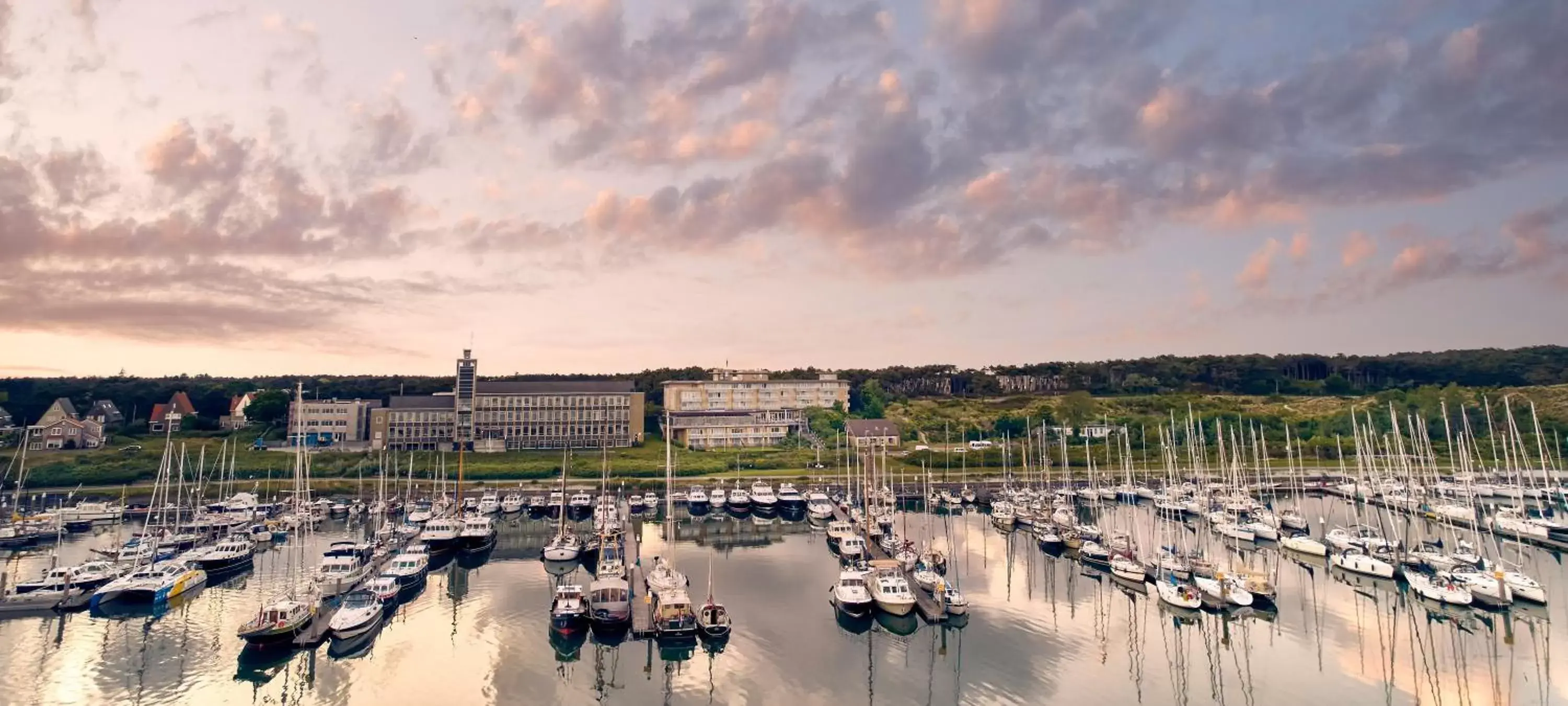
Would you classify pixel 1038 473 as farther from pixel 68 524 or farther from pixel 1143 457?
pixel 68 524

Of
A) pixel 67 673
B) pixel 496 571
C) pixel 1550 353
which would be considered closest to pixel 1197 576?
pixel 496 571

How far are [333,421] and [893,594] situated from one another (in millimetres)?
105112

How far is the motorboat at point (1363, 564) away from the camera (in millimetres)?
50156

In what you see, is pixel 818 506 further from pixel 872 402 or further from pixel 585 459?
pixel 872 402

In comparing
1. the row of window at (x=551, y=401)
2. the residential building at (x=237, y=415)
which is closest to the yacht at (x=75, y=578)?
the row of window at (x=551, y=401)

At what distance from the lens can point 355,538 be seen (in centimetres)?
6562

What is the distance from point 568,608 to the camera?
1558 inches

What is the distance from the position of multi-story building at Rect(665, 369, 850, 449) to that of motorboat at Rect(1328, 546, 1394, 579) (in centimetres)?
7982

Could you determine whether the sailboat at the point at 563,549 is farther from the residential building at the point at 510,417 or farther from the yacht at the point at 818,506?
the residential building at the point at 510,417

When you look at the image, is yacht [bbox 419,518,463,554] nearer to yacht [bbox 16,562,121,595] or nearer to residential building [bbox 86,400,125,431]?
yacht [bbox 16,562,121,595]

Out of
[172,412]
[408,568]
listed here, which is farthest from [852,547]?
[172,412]

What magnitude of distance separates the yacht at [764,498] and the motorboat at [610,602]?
1578 inches

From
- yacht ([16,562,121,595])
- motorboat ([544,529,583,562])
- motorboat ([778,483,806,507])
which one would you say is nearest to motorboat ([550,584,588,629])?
motorboat ([544,529,583,562])

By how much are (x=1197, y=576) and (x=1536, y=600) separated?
16.8m
